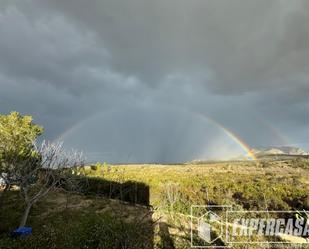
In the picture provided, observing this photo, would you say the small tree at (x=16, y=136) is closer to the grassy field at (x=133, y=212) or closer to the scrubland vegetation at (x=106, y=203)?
the scrubland vegetation at (x=106, y=203)

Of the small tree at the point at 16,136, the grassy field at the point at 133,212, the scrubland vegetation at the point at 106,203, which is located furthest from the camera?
the small tree at the point at 16,136

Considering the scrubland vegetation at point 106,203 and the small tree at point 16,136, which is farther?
the small tree at point 16,136

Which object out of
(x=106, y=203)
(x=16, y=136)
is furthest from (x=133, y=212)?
(x=16, y=136)

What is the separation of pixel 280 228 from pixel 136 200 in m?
11.2

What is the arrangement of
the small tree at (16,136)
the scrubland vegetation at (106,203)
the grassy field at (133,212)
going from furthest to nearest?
the small tree at (16,136)
the scrubland vegetation at (106,203)
the grassy field at (133,212)

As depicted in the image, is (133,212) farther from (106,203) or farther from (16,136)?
(16,136)

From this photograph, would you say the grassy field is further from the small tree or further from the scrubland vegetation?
the small tree

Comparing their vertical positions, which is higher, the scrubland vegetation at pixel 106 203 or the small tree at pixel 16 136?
the small tree at pixel 16 136

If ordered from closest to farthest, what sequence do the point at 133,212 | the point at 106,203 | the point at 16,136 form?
the point at 133,212, the point at 106,203, the point at 16,136

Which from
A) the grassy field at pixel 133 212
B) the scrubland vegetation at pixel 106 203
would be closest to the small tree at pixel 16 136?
the scrubland vegetation at pixel 106 203

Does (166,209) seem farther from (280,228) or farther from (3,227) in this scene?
(3,227)

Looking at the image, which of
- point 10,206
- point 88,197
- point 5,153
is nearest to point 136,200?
point 88,197

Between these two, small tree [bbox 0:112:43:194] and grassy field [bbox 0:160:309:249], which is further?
small tree [bbox 0:112:43:194]

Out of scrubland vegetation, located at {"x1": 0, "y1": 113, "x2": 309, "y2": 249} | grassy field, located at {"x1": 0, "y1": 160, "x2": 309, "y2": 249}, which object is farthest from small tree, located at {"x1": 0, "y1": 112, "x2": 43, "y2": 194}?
grassy field, located at {"x1": 0, "y1": 160, "x2": 309, "y2": 249}
